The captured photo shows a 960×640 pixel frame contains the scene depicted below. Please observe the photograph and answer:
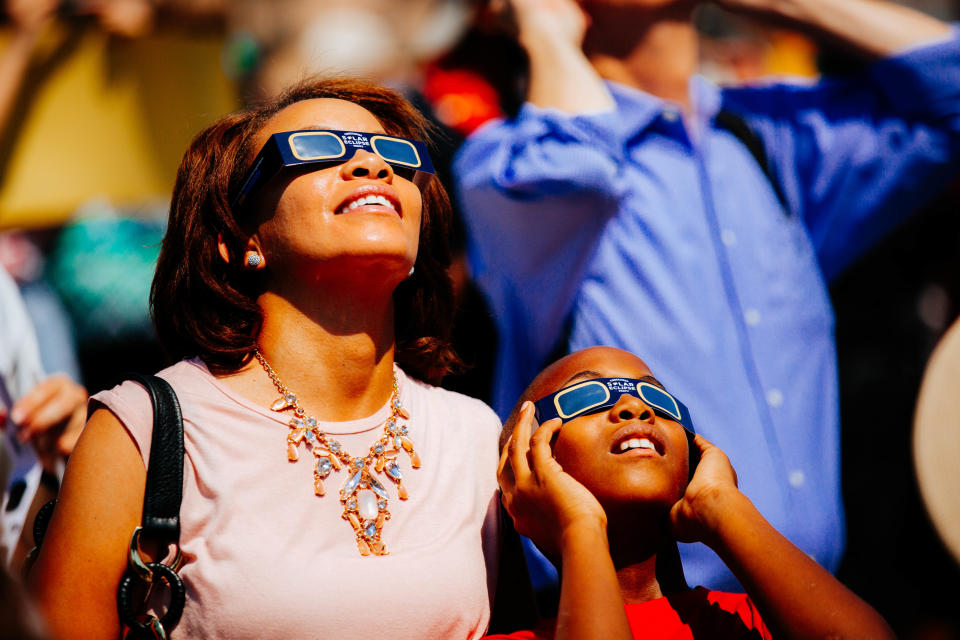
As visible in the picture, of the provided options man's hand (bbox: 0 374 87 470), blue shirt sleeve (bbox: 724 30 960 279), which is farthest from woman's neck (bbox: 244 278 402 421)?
blue shirt sleeve (bbox: 724 30 960 279)

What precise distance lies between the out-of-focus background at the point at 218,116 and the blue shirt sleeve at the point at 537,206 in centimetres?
18

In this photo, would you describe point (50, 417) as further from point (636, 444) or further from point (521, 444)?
point (636, 444)

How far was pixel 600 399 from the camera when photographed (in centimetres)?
210

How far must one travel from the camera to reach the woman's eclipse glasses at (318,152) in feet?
7.07

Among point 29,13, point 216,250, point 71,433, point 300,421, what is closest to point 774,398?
point 300,421

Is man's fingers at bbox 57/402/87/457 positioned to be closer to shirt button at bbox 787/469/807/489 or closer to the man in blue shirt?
the man in blue shirt

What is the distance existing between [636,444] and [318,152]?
90 cm

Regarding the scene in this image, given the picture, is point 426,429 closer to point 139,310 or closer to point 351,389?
point 351,389

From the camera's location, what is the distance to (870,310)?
5.66m

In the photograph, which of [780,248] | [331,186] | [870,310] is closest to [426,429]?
[331,186]

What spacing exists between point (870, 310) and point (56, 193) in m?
4.18

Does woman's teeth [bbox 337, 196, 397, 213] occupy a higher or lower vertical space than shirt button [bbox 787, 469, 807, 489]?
higher

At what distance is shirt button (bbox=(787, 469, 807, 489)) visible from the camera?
2.78 m

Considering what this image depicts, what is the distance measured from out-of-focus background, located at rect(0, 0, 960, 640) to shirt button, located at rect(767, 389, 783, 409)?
63 centimetres
